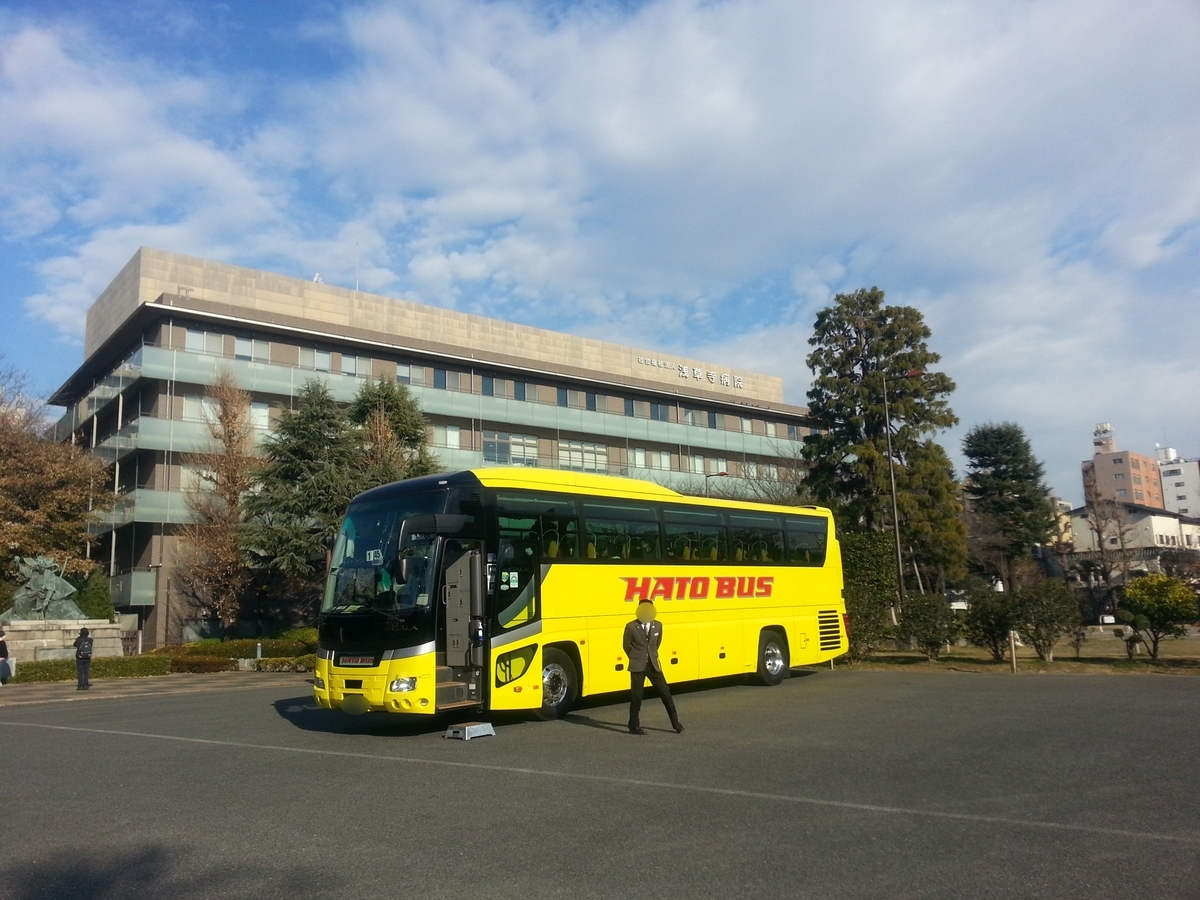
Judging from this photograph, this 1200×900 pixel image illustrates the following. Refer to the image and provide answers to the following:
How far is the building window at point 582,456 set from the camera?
49.9 m

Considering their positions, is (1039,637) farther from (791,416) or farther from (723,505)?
(791,416)

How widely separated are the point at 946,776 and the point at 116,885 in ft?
21.5

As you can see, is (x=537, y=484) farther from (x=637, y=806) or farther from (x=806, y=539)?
(x=806, y=539)

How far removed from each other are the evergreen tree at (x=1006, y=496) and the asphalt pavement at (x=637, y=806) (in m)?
44.5

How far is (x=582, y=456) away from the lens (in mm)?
50594

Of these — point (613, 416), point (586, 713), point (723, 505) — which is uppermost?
point (613, 416)

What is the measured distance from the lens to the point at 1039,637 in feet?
63.4

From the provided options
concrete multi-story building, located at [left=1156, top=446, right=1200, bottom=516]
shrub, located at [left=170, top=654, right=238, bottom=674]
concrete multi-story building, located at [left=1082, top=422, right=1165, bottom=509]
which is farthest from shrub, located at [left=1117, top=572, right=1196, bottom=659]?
concrete multi-story building, located at [left=1156, top=446, right=1200, bottom=516]

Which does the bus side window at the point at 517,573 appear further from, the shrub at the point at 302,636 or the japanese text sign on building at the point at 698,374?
the japanese text sign on building at the point at 698,374

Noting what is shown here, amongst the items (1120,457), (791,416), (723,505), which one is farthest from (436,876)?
(1120,457)

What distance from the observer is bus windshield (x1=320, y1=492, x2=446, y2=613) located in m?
11.8

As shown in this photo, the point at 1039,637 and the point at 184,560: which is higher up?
the point at 184,560

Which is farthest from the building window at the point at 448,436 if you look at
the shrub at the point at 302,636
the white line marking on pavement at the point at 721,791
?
the white line marking on pavement at the point at 721,791

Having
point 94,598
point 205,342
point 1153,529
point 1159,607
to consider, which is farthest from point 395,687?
point 1153,529
